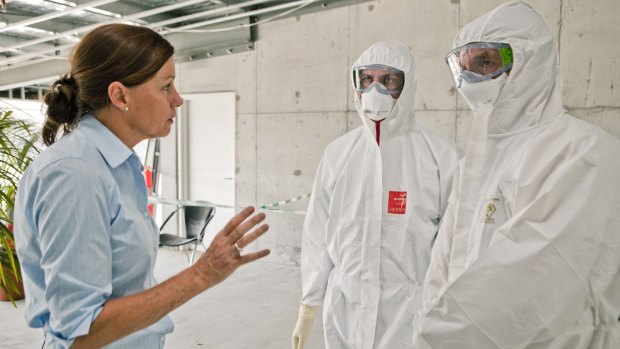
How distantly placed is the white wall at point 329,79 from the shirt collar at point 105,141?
344 cm

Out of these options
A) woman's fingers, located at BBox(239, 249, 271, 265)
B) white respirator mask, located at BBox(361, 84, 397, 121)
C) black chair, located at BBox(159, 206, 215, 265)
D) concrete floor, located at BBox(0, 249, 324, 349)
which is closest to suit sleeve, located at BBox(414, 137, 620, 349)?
woman's fingers, located at BBox(239, 249, 271, 265)

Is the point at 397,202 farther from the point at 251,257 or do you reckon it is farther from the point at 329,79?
the point at 329,79

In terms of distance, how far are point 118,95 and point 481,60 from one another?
3.43 feet

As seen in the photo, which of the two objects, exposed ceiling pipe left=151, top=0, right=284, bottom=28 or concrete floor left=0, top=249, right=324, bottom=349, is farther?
exposed ceiling pipe left=151, top=0, right=284, bottom=28

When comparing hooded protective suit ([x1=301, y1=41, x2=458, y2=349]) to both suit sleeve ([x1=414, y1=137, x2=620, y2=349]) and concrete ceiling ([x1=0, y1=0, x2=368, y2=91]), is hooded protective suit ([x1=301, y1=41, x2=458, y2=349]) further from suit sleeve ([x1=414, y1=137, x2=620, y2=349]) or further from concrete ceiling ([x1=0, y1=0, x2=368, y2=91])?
concrete ceiling ([x1=0, y1=0, x2=368, y2=91])

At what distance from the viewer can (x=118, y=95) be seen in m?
1.02

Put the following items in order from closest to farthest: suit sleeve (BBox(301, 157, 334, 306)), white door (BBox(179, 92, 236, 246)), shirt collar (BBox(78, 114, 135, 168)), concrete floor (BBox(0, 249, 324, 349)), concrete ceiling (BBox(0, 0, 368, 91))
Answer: shirt collar (BBox(78, 114, 135, 168)) → suit sleeve (BBox(301, 157, 334, 306)) → concrete floor (BBox(0, 249, 324, 349)) → concrete ceiling (BBox(0, 0, 368, 91)) → white door (BBox(179, 92, 236, 246))

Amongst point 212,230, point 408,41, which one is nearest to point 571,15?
point 408,41

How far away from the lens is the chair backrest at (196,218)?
4605mm

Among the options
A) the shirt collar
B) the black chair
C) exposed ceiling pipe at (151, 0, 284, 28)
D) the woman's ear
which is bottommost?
the black chair

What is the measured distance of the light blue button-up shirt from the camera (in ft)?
2.81

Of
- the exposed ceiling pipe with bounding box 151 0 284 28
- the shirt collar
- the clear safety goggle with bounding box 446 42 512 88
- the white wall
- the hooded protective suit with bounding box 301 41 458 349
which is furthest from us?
the exposed ceiling pipe with bounding box 151 0 284 28

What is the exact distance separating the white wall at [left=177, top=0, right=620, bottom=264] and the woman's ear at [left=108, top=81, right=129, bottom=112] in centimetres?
342

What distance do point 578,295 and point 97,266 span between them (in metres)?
1.02
